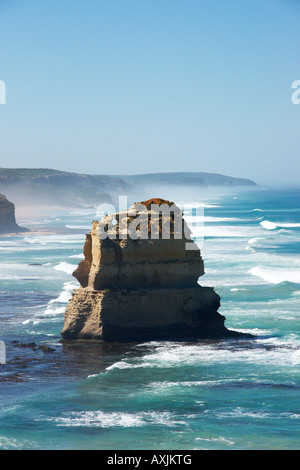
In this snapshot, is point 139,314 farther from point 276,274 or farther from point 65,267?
point 65,267

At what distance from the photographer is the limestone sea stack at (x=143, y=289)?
32.1 m

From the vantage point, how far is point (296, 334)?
3438cm

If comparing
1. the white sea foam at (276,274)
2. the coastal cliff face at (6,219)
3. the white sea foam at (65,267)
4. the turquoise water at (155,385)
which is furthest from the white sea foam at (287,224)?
the turquoise water at (155,385)

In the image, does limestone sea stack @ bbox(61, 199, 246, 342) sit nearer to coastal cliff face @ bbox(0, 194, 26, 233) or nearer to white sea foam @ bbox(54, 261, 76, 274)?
white sea foam @ bbox(54, 261, 76, 274)

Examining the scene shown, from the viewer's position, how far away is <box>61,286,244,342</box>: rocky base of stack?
3191cm

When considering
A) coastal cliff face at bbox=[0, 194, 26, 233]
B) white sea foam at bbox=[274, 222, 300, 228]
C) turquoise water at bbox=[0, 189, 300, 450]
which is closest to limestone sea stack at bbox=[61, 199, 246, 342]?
turquoise water at bbox=[0, 189, 300, 450]

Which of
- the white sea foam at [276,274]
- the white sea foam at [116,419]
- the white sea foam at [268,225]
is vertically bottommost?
the white sea foam at [116,419]

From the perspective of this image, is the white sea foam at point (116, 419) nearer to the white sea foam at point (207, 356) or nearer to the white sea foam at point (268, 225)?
the white sea foam at point (207, 356)

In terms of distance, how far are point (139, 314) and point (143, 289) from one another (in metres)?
1.01

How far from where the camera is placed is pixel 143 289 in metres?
32.3

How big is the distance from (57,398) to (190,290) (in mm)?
8993

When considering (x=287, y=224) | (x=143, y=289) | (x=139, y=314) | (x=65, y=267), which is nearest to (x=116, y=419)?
(x=139, y=314)

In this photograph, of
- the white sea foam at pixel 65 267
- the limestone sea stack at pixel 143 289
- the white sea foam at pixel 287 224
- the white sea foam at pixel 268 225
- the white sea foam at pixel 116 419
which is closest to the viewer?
the white sea foam at pixel 116 419

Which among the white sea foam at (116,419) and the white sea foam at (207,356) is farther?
the white sea foam at (207,356)
